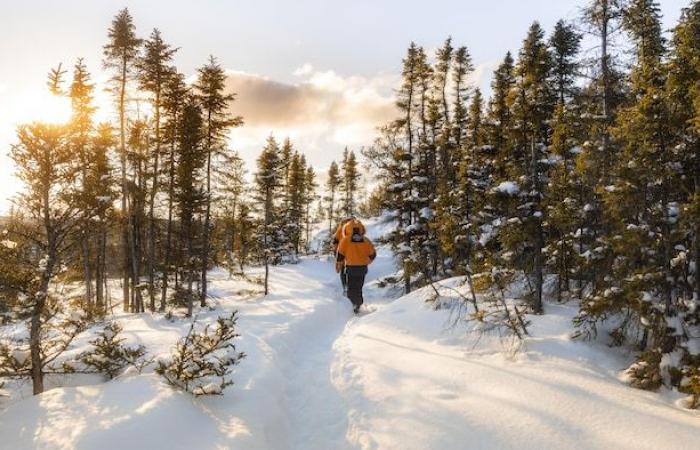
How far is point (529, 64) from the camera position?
11.8m

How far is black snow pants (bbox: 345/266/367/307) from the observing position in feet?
47.5

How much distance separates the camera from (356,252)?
14672 millimetres

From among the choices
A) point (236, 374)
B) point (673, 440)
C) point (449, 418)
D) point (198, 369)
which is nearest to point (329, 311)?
point (236, 374)

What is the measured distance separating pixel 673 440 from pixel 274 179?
23.1 meters

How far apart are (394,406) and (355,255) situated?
849 cm

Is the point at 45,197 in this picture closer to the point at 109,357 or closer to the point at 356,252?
the point at 109,357

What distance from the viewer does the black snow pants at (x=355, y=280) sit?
1449 centimetres

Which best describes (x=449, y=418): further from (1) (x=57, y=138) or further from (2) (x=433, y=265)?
(2) (x=433, y=265)

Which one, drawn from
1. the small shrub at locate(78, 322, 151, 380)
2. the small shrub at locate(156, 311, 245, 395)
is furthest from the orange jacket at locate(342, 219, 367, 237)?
the small shrub at locate(156, 311, 245, 395)

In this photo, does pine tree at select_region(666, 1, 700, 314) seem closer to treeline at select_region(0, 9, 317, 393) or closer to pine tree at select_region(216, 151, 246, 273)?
treeline at select_region(0, 9, 317, 393)

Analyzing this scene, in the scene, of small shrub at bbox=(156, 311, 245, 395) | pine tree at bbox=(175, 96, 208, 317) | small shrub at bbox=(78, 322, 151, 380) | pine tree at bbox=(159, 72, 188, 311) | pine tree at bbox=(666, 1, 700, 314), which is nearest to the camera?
small shrub at bbox=(156, 311, 245, 395)

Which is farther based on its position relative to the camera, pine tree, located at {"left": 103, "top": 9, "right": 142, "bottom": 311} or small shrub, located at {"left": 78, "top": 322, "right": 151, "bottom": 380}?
pine tree, located at {"left": 103, "top": 9, "right": 142, "bottom": 311}

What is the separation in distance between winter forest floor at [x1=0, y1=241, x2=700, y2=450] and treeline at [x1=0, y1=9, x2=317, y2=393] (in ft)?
7.06

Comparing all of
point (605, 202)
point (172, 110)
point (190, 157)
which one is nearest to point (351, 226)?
point (605, 202)
